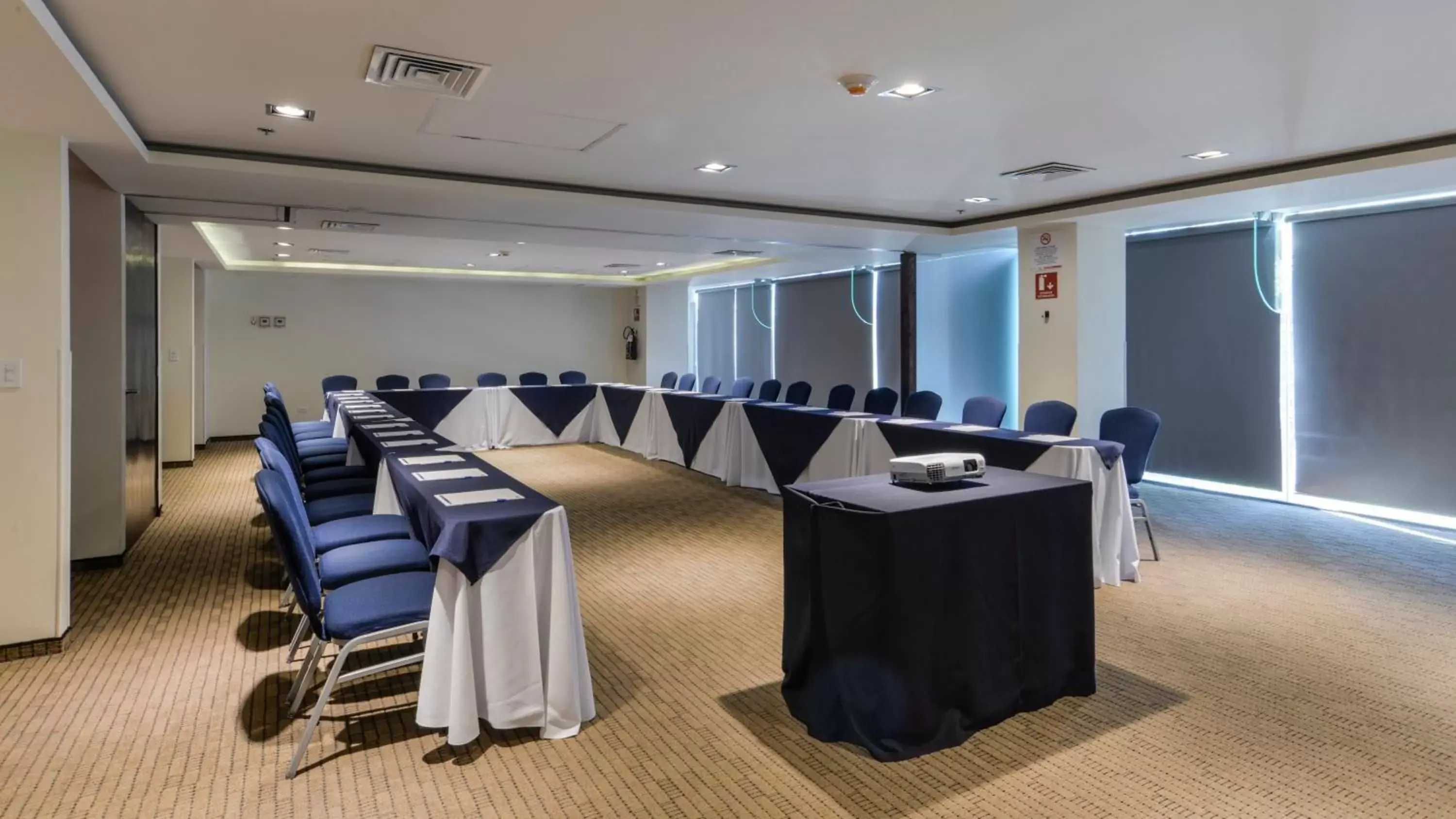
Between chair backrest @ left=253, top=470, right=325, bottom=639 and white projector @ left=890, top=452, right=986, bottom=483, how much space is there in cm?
191

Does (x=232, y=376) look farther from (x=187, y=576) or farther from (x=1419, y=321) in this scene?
(x=1419, y=321)

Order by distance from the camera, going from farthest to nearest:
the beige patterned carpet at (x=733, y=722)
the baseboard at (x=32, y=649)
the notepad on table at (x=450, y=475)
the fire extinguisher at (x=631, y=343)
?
1. the fire extinguisher at (x=631, y=343)
2. the baseboard at (x=32, y=649)
3. the notepad on table at (x=450, y=475)
4. the beige patterned carpet at (x=733, y=722)

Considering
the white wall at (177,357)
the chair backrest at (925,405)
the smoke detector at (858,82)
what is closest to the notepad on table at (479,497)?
the smoke detector at (858,82)

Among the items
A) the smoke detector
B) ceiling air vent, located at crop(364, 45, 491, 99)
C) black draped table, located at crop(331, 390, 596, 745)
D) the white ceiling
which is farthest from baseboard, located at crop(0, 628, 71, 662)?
the smoke detector

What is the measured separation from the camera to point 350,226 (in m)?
6.49

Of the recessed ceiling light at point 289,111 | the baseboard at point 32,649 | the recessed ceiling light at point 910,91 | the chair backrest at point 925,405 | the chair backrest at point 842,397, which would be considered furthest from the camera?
the chair backrest at point 842,397

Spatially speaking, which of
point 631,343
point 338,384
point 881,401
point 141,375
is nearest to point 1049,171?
point 881,401

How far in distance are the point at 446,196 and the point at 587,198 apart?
0.93 m

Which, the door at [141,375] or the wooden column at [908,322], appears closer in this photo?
the door at [141,375]

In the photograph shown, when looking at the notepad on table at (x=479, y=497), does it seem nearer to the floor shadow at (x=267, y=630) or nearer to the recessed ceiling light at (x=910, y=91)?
the floor shadow at (x=267, y=630)

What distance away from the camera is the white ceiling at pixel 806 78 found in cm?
274

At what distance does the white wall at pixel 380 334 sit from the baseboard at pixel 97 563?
734 centimetres

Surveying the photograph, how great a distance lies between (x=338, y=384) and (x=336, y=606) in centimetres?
888

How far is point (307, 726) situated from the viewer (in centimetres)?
251
